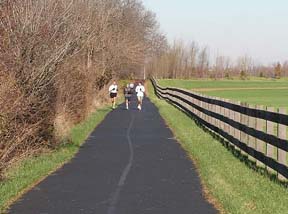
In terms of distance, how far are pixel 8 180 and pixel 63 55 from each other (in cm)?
471

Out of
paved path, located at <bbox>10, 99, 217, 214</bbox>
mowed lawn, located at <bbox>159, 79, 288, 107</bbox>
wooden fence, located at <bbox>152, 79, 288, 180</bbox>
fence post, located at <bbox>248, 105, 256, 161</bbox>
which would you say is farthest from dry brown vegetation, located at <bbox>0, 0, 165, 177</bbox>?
mowed lawn, located at <bbox>159, 79, 288, 107</bbox>

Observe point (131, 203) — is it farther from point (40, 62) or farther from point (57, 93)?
point (57, 93)

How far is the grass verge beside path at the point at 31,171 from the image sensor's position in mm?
9766

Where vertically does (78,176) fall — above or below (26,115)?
below

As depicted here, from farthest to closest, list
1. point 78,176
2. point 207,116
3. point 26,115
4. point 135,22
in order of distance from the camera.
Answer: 1. point 135,22
2. point 207,116
3. point 26,115
4. point 78,176

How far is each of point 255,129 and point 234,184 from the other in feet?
8.15

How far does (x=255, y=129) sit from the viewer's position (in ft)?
41.5

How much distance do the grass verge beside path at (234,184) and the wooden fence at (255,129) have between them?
30 centimetres

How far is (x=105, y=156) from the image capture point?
14.9 meters

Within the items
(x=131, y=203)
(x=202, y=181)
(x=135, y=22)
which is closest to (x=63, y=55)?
(x=202, y=181)

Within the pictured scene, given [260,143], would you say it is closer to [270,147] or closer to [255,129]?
[255,129]

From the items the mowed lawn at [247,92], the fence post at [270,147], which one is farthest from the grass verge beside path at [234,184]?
the mowed lawn at [247,92]

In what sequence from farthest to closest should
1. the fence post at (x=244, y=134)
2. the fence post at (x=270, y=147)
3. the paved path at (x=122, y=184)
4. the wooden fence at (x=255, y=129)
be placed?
the fence post at (x=244, y=134) → the fence post at (x=270, y=147) → the wooden fence at (x=255, y=129) → the paved path at (x=122, y=184)

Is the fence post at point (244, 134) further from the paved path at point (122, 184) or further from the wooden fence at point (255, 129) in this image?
the paved path at point (122, 184)
